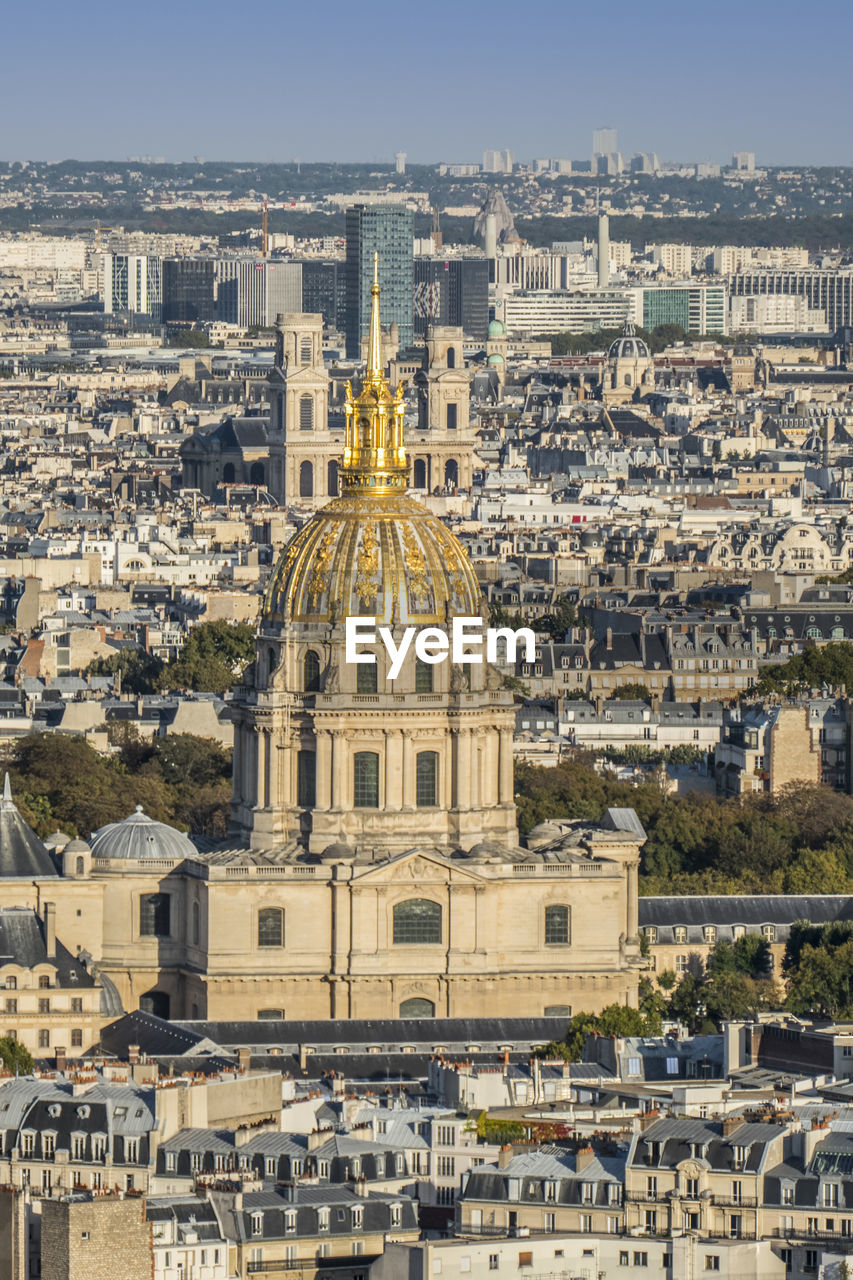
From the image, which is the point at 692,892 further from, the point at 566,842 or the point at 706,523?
the point at 706,523

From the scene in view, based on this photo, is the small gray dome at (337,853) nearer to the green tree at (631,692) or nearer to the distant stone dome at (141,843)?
the distant stone dome at (141,843)

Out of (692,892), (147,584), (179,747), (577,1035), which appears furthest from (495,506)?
(577,1035)

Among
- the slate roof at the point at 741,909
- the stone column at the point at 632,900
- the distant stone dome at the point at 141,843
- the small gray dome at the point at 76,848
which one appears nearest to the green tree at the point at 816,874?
the slate roof at the point at 741,909

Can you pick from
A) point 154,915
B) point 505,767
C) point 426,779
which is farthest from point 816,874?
point 154,915

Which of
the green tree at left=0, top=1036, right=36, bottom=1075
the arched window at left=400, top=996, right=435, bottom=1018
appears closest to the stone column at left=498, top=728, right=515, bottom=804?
the arched window at left=400, top=996, right=435, bottom=1018

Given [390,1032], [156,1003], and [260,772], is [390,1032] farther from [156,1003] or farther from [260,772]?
[260,772]
